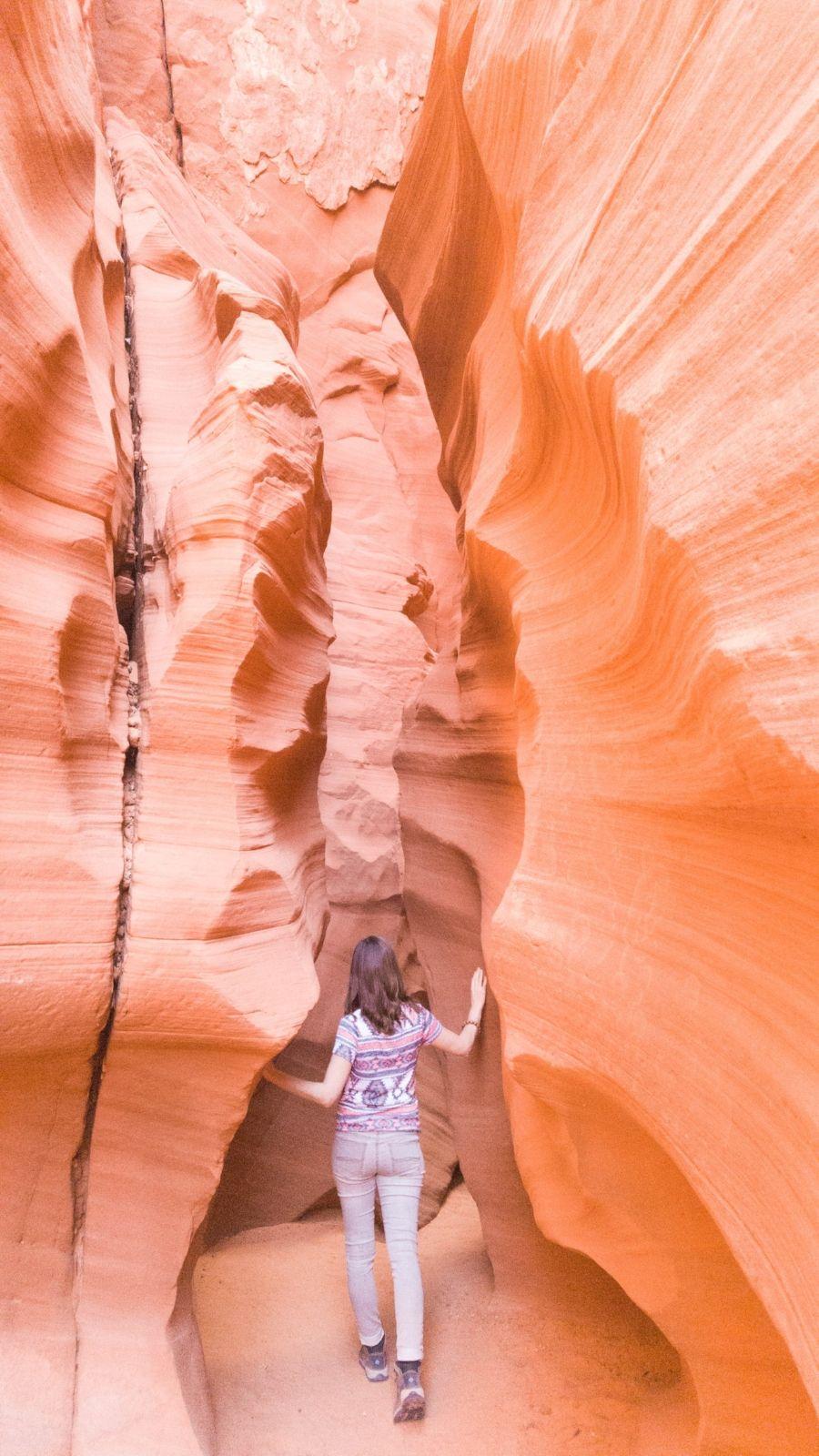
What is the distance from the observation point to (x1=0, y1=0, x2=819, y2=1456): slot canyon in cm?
221

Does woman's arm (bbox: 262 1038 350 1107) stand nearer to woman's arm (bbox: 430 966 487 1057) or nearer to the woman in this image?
the woman

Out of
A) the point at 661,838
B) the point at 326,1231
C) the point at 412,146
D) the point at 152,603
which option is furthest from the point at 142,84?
the point at 326,1231

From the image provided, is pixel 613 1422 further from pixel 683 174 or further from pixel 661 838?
pixel 683 174

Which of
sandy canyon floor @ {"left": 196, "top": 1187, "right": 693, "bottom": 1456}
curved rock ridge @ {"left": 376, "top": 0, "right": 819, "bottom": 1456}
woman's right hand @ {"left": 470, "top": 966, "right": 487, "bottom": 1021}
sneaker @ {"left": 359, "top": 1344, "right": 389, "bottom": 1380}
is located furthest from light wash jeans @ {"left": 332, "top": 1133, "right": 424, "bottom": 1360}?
woman's right hand @ {"left": 470, "top": 966, "right": 487, "bottom": 1021}

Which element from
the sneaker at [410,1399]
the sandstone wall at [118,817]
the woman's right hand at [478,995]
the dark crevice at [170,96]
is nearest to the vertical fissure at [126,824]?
the sandstone wall at [118,817]

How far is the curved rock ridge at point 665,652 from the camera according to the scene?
2064 millimetres

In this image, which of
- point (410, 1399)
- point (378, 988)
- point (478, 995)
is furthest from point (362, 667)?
point (410, 1399)

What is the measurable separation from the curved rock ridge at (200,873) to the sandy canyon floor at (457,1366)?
19.2 inches

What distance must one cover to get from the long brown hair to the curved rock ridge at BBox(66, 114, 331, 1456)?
253 mm

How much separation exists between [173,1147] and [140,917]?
0.99 m

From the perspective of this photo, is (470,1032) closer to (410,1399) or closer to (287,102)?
(410,1399)

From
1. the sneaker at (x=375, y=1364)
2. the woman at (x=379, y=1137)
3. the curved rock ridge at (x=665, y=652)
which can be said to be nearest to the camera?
the curved rock ridge at (x=665, y=652)

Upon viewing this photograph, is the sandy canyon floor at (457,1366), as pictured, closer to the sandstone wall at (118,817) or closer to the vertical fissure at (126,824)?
the sandstone wall at (118,817)

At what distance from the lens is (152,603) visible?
4.14 m
